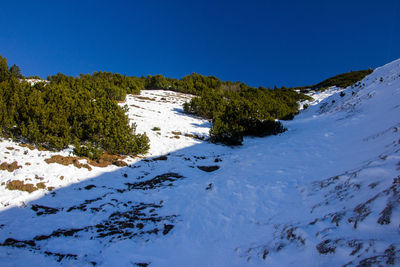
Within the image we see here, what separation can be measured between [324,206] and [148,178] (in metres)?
6.08

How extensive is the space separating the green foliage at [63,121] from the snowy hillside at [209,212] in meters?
0.67

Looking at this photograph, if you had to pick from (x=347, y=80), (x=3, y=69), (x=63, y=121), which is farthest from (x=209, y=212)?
(x=347, y=80)

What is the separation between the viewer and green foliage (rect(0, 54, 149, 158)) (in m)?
7.35

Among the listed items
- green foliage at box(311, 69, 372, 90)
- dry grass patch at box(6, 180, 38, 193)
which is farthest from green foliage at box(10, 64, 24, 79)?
green foliage at box(311, 69, 372, 90)

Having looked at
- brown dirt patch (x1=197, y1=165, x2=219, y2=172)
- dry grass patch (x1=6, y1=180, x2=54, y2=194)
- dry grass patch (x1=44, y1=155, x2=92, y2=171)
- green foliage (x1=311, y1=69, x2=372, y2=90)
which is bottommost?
brown dirt patch (x1=197, y1=165, x2=219, y2=172)

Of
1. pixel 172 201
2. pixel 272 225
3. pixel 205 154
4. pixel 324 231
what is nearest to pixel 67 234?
pixel 172 201

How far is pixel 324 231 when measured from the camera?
269cm

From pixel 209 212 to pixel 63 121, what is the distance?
720 cm

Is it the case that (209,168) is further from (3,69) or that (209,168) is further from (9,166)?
(3,69)

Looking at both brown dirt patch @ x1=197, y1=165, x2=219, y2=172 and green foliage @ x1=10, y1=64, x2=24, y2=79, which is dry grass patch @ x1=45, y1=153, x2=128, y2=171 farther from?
green foliage @ x1=10, y1=64, x2=24, y2=79

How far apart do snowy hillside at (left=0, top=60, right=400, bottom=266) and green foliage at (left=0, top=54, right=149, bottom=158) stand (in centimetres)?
67

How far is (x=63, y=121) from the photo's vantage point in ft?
26.3

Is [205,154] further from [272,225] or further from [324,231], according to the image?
[324,231]

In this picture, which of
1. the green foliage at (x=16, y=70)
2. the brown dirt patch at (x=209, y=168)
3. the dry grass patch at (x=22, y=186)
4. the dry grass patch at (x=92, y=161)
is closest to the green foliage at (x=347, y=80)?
the brown dirt patch at (x=209, y=168)
